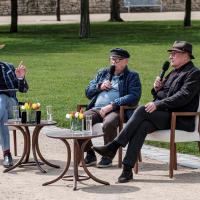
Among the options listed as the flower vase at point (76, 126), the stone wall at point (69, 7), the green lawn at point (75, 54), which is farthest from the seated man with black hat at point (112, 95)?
the stone wall at point (69, 7)

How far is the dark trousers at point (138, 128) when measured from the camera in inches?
212

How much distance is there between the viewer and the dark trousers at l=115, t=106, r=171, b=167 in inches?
212

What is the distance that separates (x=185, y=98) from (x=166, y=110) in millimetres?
333

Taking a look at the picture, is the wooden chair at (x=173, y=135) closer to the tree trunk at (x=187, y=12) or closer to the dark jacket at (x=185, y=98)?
the dark jacket at (x=185, y=98)

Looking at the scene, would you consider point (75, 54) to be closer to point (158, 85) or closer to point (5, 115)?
point (5, 115)

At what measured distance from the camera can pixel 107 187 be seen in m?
5.07

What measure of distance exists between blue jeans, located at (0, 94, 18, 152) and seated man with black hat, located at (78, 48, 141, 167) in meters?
0.98

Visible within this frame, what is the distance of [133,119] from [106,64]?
10.6 m

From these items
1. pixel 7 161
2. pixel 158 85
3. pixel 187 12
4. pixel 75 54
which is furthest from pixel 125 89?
pixel 187 12

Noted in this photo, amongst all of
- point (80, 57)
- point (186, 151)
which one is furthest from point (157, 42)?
point (186, 151)

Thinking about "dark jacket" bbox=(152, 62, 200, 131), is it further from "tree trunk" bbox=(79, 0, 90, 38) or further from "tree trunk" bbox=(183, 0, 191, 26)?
"tree trunk" bbox=(183, 0, 191, 26)

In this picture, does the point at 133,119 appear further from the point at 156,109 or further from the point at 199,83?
the point at 199,83

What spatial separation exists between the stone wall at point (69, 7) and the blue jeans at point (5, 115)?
39.2 meters

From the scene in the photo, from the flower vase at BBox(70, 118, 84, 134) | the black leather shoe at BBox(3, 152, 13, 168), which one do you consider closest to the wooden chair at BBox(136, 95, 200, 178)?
the flower vase at BBox(70, 118, 84, 134)
